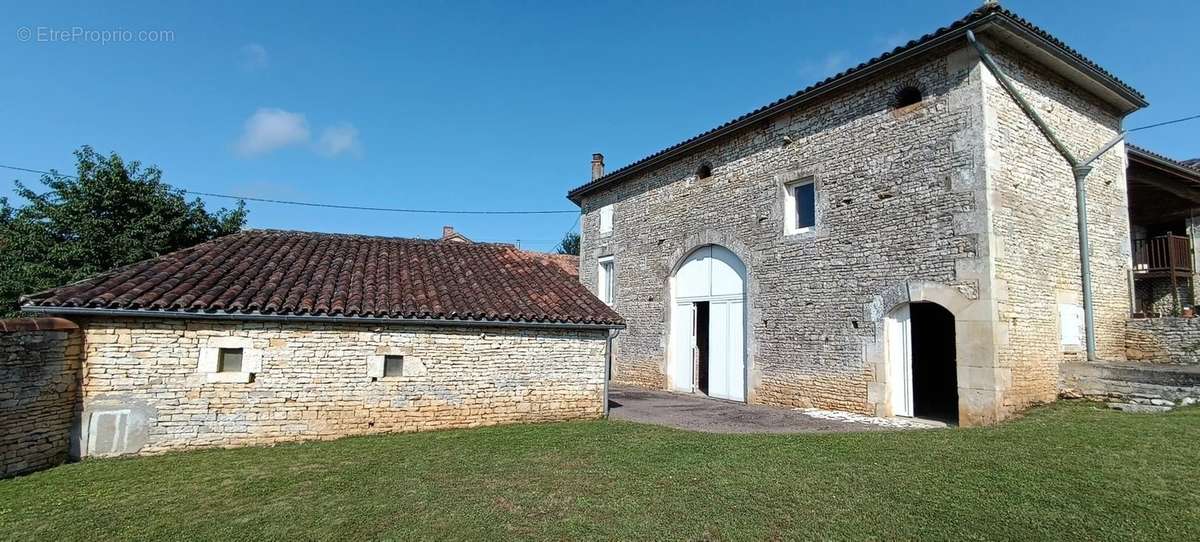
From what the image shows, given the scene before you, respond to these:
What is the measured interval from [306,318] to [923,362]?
42.2 ft

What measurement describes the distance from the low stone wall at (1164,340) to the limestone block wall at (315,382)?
32.0 ft

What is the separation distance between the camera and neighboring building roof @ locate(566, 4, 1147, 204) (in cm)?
888

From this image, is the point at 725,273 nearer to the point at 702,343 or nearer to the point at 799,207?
the point at 702,343

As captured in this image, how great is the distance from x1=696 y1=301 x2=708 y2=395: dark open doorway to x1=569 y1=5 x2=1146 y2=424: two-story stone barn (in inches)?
2.1

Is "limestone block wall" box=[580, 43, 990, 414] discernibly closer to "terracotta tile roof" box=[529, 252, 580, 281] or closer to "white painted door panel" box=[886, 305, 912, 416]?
"white painted door panel" box=[886, 305, 912, 416]

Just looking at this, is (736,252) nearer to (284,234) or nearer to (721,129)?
(721,129)

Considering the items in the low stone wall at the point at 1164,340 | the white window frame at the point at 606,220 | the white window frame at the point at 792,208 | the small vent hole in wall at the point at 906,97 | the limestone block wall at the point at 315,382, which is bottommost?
the limestone block wall at the point at 315,382

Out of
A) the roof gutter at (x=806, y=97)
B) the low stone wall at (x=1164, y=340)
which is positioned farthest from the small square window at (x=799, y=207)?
the low stone wall at (x=1164, y=340)

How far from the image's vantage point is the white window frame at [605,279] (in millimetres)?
17812

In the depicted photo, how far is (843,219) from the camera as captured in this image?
436 inches

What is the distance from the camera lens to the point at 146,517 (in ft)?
16.1

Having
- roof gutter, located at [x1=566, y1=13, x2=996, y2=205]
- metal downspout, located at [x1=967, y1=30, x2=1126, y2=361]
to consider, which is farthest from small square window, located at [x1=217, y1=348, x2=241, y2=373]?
metal downspout, located at [x1=967, y1=30, x2=1126, y2=361]

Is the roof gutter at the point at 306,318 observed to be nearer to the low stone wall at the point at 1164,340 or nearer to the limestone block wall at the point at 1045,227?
the limestone block wall at the point at 1045,227

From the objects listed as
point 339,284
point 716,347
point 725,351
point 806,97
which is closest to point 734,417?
point 725,351
